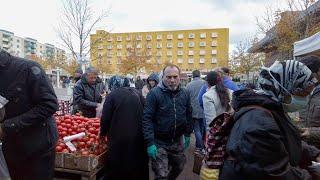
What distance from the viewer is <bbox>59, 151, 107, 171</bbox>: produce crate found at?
14.2ft

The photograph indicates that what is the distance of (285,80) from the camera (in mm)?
1966

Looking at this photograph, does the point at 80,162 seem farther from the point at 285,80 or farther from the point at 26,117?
the point at 285,80

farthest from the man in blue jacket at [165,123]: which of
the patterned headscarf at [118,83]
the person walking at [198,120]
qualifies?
the person walking at [198,120]

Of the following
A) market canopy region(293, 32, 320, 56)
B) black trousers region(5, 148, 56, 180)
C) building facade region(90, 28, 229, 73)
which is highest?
building facade region(90, 28, 229, 73)

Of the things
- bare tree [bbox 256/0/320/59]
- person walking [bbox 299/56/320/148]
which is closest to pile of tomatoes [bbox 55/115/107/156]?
person walking [bbox 299/56/320/148]

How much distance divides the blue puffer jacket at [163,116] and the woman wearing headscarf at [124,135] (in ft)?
0.53

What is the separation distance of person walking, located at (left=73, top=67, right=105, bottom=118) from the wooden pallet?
2294 millimetres

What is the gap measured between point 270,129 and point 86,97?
5.43m

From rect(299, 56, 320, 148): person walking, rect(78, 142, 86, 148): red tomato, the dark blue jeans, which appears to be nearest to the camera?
rect(299, 56, 320, 148): person walking

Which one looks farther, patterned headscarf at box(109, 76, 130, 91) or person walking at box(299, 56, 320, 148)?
patterned headscarf at box(109, 76, 130, 91)

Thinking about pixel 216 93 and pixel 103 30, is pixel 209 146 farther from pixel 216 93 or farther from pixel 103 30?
pixel 103 30

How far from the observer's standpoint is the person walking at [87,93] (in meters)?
6.71

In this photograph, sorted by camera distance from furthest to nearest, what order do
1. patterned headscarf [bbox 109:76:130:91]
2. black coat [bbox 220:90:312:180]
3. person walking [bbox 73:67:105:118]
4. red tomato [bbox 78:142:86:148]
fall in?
1. person walking [bbox 73:67:105:118]
2. red tomato [bbox 78:142:86:148]
3. patterned headscarf [bbox 109:76:130:91]
4. black coat [bbox 220:90:312:180]

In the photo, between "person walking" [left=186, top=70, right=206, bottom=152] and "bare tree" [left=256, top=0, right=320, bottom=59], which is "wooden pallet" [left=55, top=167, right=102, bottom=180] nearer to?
"person walking" [left=186, top=70, right=206, bottom=152]
